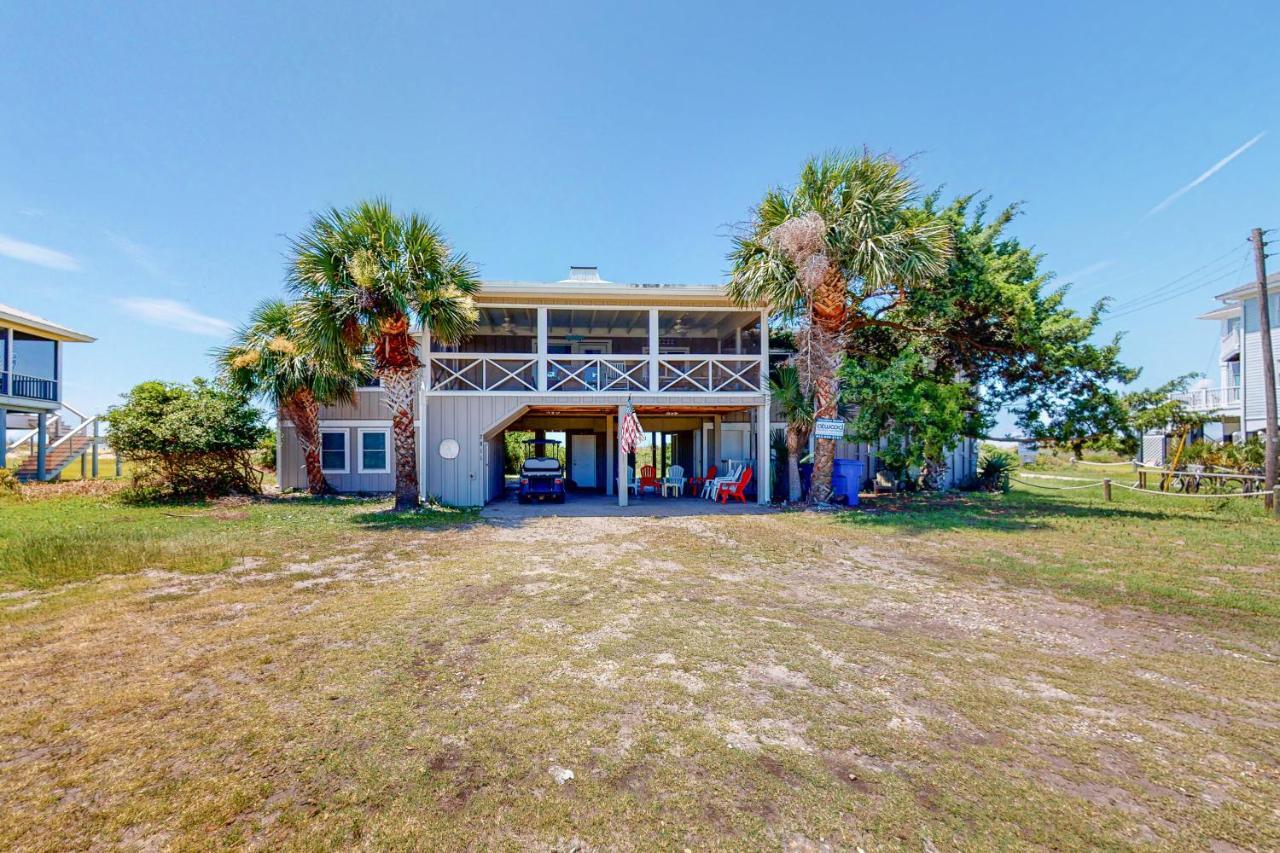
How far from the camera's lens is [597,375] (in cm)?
1478

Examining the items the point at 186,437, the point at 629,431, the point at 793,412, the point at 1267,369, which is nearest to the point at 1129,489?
the point at 1267,369

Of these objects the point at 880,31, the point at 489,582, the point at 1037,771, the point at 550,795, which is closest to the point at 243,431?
the point at 489,582

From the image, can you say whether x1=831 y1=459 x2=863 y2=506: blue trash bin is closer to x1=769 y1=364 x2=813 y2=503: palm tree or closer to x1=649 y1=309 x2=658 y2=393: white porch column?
x1=769 y1=364 x2=813 y2=503: palm tree

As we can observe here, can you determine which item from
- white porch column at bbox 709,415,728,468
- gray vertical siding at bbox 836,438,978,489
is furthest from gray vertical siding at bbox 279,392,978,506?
gray vertical siding at bbox 836,438,978,489

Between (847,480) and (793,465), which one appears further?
(793,465)

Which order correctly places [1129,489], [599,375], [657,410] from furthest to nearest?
[657,410] < [599,375] < [1129,489]

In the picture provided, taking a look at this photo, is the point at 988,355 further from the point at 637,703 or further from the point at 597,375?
the point at 637,703

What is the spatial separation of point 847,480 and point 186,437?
16917 mm

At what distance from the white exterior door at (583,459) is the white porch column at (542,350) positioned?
750 centimetres

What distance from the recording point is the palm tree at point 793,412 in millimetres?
13727

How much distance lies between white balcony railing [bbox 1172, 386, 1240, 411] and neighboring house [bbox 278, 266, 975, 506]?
1194 centimetres

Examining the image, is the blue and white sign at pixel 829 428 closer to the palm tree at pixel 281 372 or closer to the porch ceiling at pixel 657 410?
the porch ceiling at pixel 657 410

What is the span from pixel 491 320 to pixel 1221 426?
103ft

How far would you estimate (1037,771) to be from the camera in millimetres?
2699
